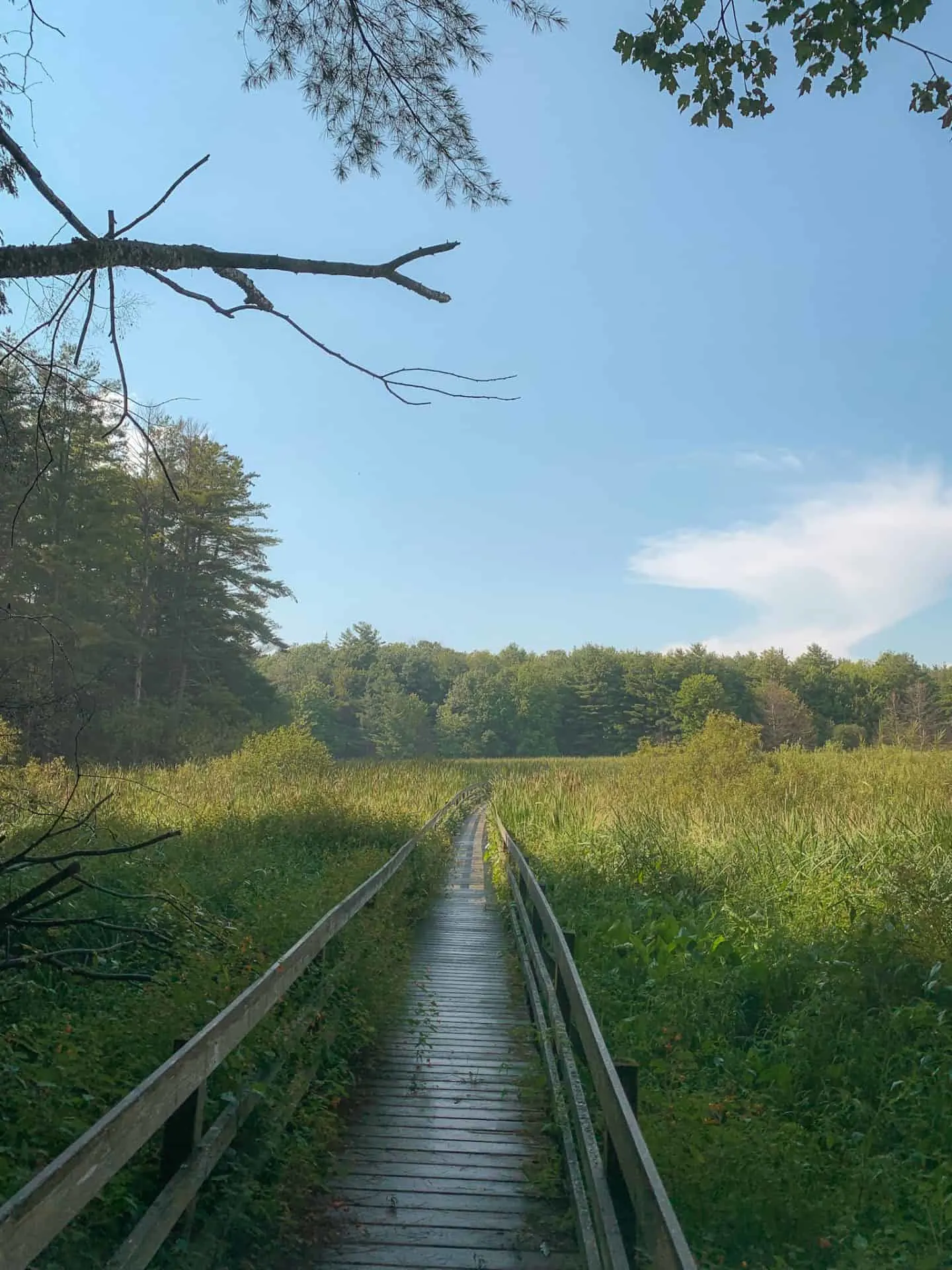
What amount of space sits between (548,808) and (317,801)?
539 cm

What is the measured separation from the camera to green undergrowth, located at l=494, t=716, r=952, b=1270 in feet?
12.7

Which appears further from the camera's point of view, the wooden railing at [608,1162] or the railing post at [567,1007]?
the railing post at [567,1007]

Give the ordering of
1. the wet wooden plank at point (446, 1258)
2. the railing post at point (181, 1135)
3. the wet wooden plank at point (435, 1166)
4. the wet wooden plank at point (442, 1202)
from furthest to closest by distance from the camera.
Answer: the wet wooden plank at point (435, 1166), the wet wooden plank at point (442, 1202), the wet wooden plank at point (446, 1258), the railing post at point (181, 1135)

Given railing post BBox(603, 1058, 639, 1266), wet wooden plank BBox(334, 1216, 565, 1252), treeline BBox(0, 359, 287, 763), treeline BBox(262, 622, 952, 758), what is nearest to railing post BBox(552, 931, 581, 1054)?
→ wet wooden plank BBox(334, 1216, 565, 1252)

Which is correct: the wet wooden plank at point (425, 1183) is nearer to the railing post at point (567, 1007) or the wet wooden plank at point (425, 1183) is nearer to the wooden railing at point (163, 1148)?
the wooden railing at point (163, 1148)

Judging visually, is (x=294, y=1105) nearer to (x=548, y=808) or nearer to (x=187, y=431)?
(x=548, y=808)

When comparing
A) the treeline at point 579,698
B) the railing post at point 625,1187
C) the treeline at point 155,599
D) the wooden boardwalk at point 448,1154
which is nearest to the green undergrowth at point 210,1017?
the wooden boardwalk at point 448,1154

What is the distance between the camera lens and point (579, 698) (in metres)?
116

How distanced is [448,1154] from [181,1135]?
5.68ft

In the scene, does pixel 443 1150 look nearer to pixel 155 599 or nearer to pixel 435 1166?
pixel 435 1166

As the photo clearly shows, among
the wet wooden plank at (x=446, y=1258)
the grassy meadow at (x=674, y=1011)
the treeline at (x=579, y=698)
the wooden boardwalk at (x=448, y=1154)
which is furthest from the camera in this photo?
the treeline at (x=579, y=698)

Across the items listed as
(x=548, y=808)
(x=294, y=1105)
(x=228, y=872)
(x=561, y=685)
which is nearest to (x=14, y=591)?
(x=548, y=808)

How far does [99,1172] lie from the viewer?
2211 mm

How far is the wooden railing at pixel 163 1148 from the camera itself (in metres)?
1.90
